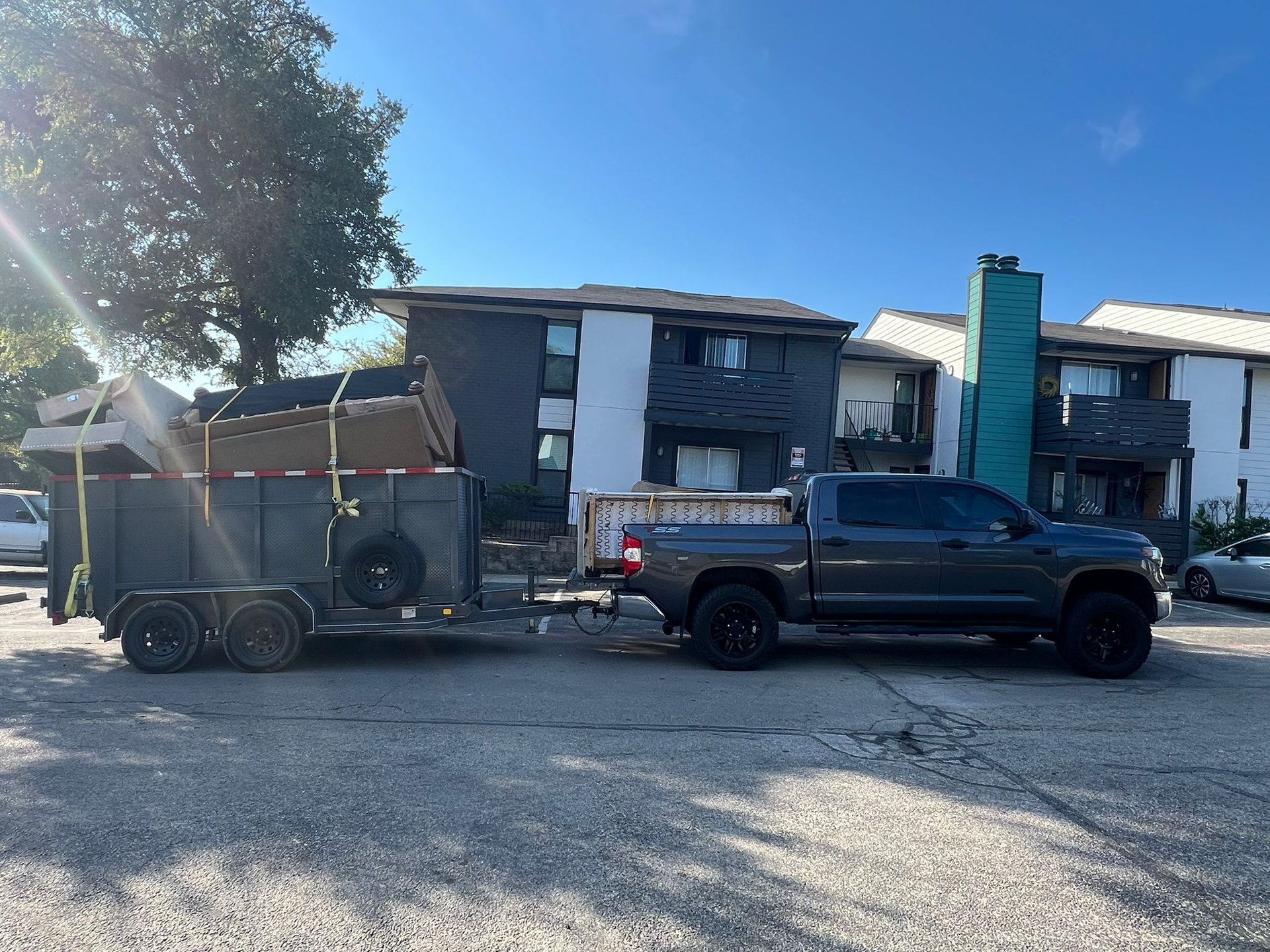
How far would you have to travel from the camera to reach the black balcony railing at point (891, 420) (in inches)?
902

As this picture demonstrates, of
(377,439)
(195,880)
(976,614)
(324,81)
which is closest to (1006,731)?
(976,614)

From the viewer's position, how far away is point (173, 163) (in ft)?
57.4

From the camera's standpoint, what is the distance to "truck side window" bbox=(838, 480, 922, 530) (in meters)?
8.15

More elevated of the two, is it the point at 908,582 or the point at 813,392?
the point at 813,392

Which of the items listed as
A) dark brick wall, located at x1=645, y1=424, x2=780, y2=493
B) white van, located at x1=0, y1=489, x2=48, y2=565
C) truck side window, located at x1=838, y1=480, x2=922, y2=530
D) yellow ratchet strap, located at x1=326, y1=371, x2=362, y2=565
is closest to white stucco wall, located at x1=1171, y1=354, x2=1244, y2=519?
dark brick wall, located at x1=645, y1=424, x2=780, y2=493

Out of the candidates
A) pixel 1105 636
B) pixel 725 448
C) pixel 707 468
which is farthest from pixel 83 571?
pixel 725 448

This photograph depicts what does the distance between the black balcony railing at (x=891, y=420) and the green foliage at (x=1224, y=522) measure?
22.1 ft

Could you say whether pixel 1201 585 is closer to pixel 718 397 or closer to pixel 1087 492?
pixel 1087 492

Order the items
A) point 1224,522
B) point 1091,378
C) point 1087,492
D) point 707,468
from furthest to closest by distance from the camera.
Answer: point 1087,492
point 1091,378
point 707,468
point 1224,522

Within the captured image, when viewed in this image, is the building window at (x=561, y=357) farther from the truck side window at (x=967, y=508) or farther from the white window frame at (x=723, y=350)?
the truck side window at (x=967, y=508)

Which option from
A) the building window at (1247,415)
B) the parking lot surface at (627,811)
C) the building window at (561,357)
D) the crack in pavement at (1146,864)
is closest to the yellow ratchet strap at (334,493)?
the parking lot surface at (627,811)

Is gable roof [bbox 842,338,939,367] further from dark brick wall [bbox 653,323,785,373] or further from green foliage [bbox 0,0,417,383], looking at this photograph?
green foliage [bbox 0,0,417,383]

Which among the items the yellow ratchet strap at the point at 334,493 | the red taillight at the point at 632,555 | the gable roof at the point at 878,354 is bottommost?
the red taillight at the point at 632,555

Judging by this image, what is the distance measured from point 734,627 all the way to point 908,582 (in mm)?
1752
